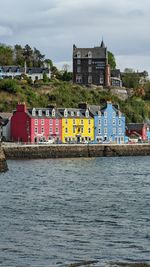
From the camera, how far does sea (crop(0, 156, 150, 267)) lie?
25141 mm

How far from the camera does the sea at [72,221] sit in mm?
25141

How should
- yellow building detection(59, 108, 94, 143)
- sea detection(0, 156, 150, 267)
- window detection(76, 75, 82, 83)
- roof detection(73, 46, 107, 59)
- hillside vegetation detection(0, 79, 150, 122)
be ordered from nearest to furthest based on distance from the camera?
sea detection(0, 156, 150, 267) → yellow building detection(59, 108, 94, 143) → hillside vegetation detection(0, 79, 150, 122) → roof detection(73, 46, 107, 59) → window detection(76, 75, 82, 83)

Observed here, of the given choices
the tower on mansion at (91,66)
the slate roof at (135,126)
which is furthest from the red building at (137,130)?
the tower on mansion at (91,66)

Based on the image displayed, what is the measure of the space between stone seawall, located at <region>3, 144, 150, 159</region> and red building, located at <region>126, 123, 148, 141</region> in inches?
460

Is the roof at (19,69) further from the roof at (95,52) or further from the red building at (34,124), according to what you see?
the red building at (34,124)

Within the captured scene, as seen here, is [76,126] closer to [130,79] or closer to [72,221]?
[130,79]

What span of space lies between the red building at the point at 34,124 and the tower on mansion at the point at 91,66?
43932mm

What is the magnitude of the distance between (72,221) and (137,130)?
84.1 meters

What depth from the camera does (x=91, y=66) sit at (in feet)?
465

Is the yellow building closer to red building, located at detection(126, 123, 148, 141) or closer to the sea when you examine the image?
red building, located at detection(126, 123, 148, 141)

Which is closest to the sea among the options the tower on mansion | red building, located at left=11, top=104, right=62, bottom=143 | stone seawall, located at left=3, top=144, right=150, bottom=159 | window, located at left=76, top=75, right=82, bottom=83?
stone seawall, located at left=3, top=144, right=150, bottom=159

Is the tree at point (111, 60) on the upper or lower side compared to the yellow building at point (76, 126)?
upper

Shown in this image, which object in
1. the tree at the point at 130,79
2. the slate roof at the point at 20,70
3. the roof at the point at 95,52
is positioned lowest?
the tree at the point at 130,79

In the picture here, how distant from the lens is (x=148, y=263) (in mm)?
23219
